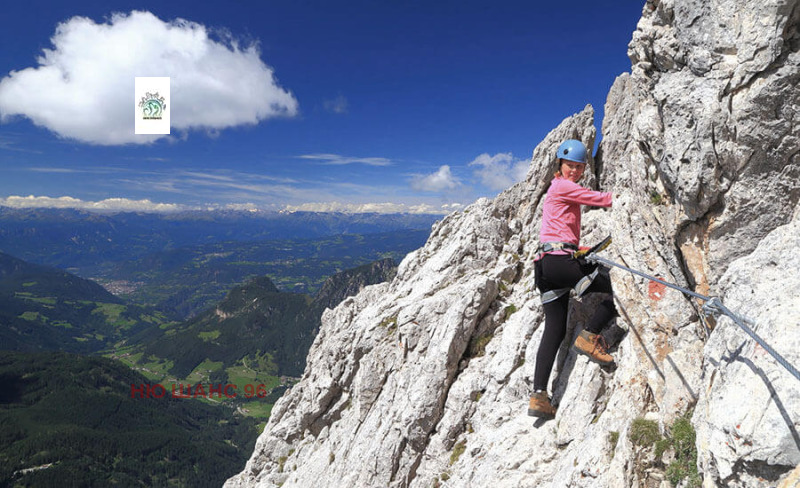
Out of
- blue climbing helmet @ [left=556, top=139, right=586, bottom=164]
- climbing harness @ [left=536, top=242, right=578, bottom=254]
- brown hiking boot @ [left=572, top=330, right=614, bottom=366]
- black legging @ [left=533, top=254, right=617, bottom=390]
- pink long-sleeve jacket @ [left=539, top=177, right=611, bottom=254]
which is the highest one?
blue climbing helmet @ [left=556, top=139, right=586, bottom=164]

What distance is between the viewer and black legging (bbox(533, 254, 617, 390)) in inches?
398

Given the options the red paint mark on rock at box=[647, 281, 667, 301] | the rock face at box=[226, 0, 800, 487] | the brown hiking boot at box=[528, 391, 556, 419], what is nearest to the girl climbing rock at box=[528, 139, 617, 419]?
the rock face at box=[226, 0, 800, 487]

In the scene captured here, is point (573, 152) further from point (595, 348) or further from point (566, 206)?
point (595, 348)

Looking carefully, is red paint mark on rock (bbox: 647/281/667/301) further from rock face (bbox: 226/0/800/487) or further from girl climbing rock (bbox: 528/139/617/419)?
girl climbing rock (bbox: 528/139/617/419)

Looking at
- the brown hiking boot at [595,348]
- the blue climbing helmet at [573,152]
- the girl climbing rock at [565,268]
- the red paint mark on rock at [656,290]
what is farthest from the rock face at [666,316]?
the blue climbing helmet at [573,152]

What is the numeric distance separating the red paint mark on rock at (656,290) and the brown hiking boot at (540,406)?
175 inches

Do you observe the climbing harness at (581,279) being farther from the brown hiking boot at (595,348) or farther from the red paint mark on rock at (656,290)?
the brown hiking boot at (595,348)

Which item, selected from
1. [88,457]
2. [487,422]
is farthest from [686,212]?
[88,457]

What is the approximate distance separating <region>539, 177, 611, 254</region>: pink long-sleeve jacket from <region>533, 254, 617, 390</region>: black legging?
17.5 inches

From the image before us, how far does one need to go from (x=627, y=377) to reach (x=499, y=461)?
5449 millimetres

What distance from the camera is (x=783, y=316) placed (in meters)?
5.38

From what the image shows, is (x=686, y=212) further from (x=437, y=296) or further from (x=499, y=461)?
(x=437, y=296)

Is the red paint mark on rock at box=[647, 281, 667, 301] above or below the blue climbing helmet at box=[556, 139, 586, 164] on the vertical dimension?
below

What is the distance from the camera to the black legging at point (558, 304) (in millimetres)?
10117
